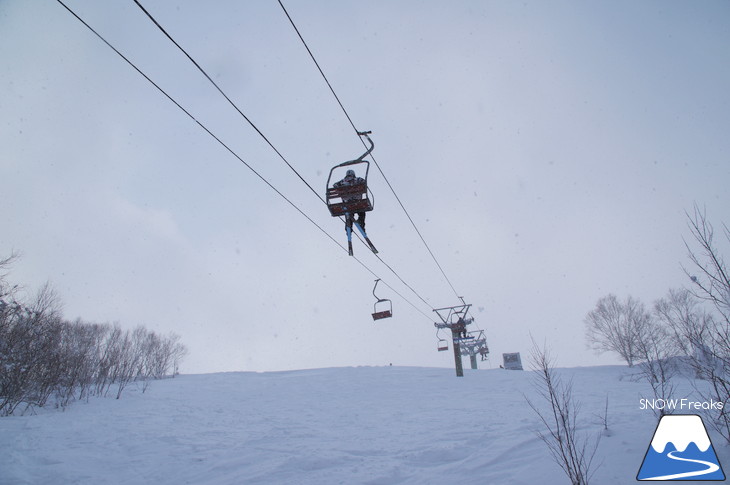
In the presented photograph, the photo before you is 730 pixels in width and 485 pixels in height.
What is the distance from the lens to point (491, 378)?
2202cm

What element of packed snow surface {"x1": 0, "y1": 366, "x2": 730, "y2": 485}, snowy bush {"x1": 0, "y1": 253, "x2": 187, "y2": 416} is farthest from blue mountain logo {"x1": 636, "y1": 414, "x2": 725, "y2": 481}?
snowy bush {"x1": 0, "y1": 253, "x2": 187, "y2": 416}

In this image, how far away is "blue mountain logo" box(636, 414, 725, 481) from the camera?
16.1ft

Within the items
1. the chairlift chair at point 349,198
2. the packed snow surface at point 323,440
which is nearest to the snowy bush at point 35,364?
the packed snow surface at point 323,440

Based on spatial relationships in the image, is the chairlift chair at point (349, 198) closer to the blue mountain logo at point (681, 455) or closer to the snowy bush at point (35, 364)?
the blue mountain logo at point (681, 455)

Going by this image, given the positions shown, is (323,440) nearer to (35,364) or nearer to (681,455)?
(681,455)

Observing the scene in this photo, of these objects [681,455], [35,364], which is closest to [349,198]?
[681,455]

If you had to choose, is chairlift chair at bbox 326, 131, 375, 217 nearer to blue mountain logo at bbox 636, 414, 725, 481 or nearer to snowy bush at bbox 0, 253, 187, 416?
blue mountain logo at bbox 636, 414, 725, 481

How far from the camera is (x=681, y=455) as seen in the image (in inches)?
212

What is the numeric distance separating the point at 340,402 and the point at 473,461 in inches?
431

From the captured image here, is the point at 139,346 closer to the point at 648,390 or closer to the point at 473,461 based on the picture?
the point at 473,461

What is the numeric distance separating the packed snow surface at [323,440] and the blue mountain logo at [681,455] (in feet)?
0.71

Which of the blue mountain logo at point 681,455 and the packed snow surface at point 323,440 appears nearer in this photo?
the blue mountain logo at point 681,455

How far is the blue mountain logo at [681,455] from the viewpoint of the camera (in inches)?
193

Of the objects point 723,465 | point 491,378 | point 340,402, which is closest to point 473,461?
point 723,465
